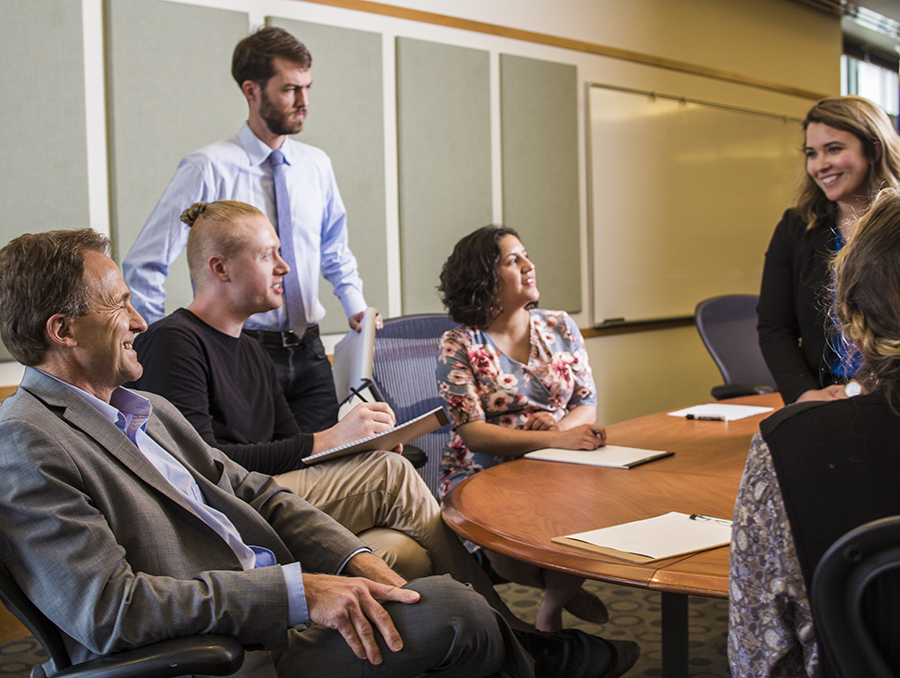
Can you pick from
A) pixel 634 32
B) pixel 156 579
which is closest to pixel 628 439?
pixel 156 579

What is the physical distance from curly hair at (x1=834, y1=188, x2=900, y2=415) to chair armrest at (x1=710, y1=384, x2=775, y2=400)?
2.44 m

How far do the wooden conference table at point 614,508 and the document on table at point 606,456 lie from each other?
0.07 ft

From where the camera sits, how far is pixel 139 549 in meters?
1.34

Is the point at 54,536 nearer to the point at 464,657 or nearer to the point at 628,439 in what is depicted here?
the point at 464,657

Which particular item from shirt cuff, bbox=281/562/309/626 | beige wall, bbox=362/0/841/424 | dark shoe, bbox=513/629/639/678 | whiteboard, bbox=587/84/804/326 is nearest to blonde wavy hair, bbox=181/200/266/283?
shirt cuff, bbox=281/562/309/626

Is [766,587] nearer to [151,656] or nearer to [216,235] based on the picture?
[151,656]

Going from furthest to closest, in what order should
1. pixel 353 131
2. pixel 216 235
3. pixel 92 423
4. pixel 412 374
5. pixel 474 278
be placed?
pixel 353 131 < pixel 412 374 < pixel 474 278 < pixel 216 235 < pixel 92 423

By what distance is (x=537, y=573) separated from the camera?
2.26 m

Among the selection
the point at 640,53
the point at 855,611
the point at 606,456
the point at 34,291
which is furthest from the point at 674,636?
the point at 640,53

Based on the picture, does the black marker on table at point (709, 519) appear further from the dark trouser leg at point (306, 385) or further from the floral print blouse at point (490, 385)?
the dark trouser leg at point (306, 385)

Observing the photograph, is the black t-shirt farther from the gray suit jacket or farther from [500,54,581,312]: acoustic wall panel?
A: [500,54,581,312]: acoustic wall panel

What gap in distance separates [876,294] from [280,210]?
8.97 feet

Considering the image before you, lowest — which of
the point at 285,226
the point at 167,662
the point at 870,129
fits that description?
the point at 167,662

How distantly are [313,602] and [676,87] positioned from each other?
5.00 metres
